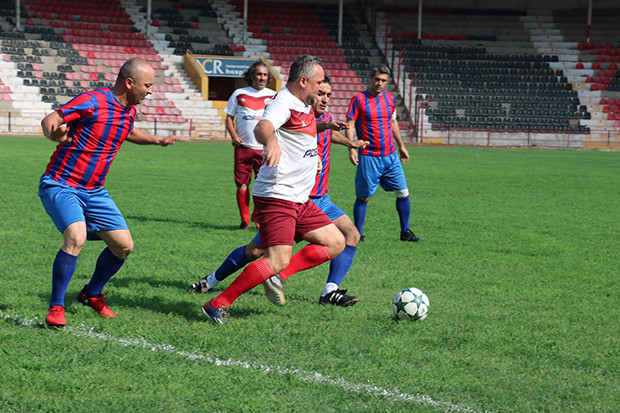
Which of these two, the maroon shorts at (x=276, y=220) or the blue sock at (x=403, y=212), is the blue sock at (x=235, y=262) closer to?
the maroon shorts at (x=276, y=220)

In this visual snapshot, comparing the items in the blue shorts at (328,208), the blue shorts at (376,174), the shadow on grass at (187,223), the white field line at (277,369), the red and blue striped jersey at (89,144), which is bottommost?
the white field line at (277,369)

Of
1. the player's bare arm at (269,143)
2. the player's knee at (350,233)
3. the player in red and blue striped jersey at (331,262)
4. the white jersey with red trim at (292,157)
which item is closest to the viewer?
the player's bare arm at (269,143)

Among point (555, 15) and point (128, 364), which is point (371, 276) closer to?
point (128, 364)

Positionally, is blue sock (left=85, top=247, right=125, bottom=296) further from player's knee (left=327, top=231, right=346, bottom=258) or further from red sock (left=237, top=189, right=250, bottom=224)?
red sock (left=237, top=189, right=250, bottom=224)

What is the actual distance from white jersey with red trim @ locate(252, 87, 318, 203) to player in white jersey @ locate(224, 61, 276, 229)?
13.6ft

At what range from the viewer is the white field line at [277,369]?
356 centimetres

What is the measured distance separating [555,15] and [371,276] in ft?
131

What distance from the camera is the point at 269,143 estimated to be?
4379mm

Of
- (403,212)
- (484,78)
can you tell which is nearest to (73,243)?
(403,212)

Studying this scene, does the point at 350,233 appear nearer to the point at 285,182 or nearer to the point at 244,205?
the point at 285,182

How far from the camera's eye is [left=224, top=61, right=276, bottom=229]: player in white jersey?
9.11 metres

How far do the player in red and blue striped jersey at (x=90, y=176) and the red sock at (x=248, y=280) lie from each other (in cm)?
76

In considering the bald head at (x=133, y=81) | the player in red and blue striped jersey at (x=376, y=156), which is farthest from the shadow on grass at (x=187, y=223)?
the bald head at (x=133, y=81)

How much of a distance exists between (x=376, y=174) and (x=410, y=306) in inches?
156
